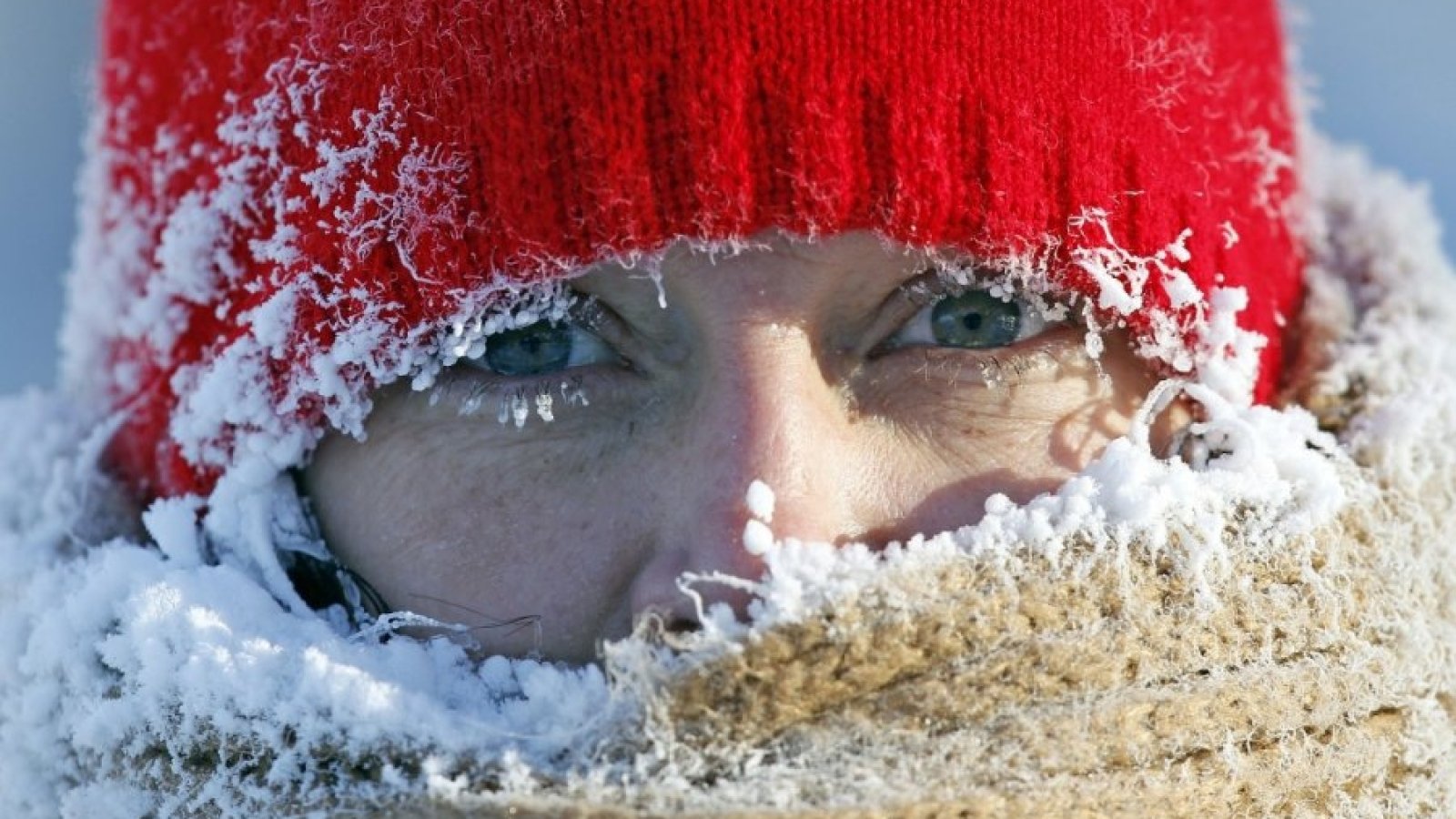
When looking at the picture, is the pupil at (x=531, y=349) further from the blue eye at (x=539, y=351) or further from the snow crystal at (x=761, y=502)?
the snow crystal at (x=761, y=502)

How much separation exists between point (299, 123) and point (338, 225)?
0.10 m

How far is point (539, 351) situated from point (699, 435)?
18 cm

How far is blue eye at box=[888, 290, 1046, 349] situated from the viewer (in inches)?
49.4

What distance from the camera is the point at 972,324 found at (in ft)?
4.16

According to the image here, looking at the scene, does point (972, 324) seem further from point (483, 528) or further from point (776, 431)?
point (483, 528)

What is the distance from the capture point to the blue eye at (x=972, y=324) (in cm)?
125

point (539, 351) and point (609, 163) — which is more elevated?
→ point (609, 163)

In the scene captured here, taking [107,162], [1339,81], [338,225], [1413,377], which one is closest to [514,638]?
[338,225]

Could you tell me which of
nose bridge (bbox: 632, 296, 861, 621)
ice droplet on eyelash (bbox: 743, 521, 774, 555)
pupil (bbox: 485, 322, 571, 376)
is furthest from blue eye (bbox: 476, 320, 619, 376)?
ice droplet on eyelash (bbox: 743, 521, 774, 555)

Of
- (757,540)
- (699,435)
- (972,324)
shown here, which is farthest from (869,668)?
(972,324)

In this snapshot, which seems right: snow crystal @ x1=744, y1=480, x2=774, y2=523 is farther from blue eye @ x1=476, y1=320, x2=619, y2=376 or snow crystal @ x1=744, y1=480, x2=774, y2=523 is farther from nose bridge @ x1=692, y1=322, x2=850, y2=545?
blue eye @ x1=476, y1=320, x2=619, y2=376

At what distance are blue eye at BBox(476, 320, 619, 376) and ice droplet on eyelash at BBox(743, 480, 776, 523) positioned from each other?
0.68 feet

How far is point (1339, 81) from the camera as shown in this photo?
347 cm

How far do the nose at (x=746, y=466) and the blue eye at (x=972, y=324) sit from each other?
9 cm
